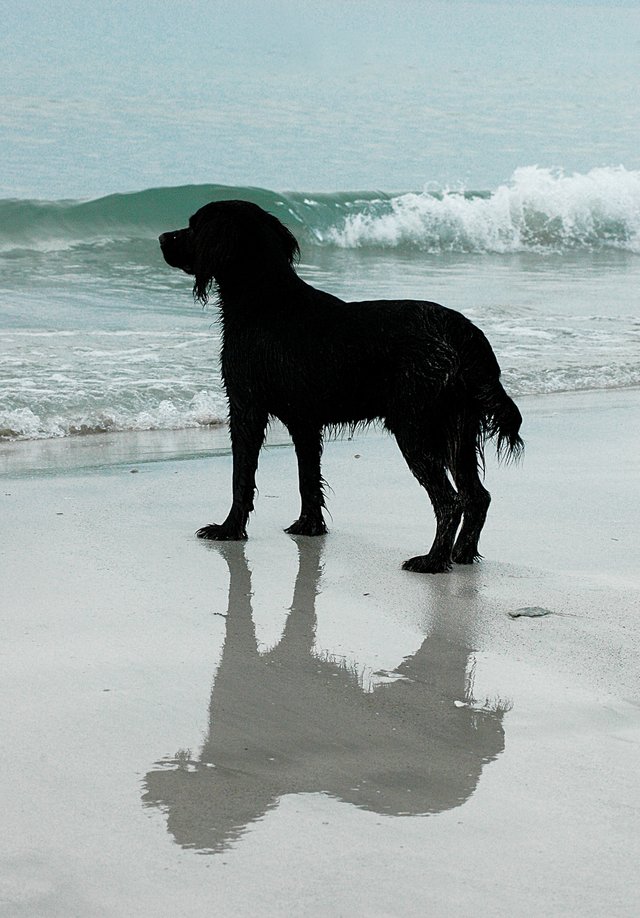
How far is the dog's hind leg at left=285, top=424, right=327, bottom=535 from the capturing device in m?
5.11

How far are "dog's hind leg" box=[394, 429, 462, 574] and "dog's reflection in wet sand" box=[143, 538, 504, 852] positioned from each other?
0.75 m

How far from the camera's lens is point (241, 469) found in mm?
5016

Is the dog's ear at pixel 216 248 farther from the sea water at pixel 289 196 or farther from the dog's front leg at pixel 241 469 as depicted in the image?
the sea water at pixel 289 196

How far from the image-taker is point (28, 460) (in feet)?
21.7

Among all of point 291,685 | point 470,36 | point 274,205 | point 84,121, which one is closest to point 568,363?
point 291,685

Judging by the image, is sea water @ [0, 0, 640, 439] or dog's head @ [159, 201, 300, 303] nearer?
dog's head @ [159, 201, 300, 303]

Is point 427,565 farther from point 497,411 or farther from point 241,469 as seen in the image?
point 241,469

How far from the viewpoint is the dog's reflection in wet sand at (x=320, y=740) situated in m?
2.70

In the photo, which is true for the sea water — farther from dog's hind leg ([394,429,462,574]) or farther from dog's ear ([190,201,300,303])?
dog's hind leg ([394,429,462,574])

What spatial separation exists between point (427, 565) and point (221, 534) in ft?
2.90

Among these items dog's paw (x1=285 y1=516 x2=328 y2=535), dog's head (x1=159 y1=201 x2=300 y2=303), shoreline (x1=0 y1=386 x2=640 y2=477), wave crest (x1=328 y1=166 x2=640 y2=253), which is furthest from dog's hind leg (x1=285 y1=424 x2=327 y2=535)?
wave crest (x1=328 y1=166 x2=640 y2=253)

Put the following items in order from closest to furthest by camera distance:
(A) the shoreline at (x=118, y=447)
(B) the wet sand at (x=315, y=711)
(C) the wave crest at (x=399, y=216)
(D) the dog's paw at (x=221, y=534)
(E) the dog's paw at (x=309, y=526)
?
(B) the wet sand at (x=315, y=711), (D) the dog's paw at (x=221, y=534), (E) the dog's paw at (x=309, y=526), (A) the shoreline at (x=118, y=447), (C) the wave crest at (x=399, y=216)

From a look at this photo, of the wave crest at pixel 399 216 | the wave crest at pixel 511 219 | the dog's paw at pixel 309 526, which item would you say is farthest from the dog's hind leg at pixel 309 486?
the wave crest at pixel 511 219

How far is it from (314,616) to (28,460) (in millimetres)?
2989
